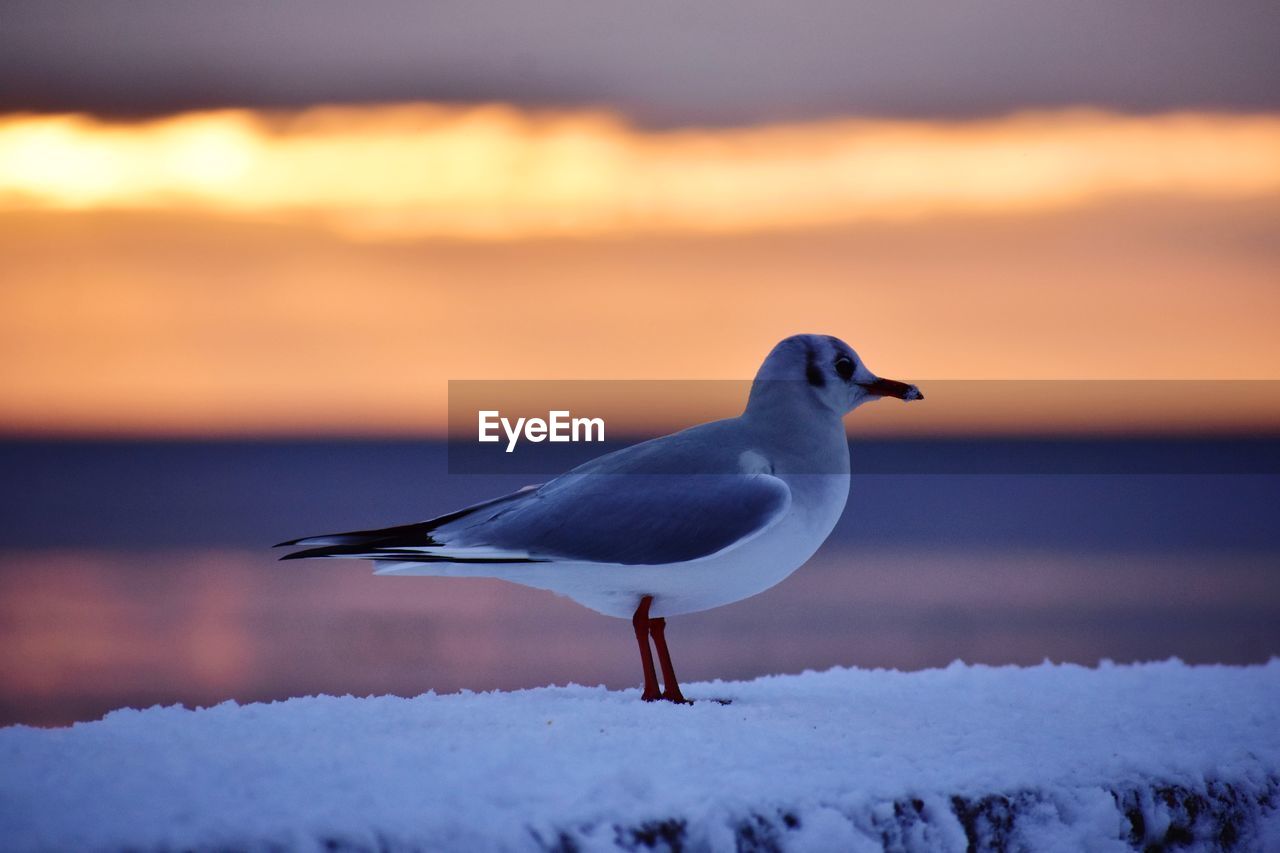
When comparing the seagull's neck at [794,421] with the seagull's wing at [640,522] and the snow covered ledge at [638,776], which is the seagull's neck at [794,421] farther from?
the snow covered ledge at [638,776]

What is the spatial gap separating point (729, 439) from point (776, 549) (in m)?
0.37

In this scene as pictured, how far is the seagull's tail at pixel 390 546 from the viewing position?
10.6ft

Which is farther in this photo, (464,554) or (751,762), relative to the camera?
(464,554)

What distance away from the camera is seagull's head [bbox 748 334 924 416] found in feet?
12.3

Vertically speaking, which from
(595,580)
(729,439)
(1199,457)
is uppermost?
(1199,457)

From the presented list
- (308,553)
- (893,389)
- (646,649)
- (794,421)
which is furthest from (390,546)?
(893,389)

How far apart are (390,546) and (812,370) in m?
1.25

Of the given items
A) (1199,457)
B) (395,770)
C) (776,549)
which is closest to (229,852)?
(395,770)

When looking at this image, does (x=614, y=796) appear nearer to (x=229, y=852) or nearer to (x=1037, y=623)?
(x=229, y=852)

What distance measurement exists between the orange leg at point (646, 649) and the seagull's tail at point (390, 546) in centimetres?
35

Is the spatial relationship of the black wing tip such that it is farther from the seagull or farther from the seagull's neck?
the seagull's neck

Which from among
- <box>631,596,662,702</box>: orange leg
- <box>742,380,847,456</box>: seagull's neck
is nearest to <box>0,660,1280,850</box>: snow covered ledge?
<box>631,596,662,702</box>: orange leg

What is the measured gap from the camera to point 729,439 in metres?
3.67

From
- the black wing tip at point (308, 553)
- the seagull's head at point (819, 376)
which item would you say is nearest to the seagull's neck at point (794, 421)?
the seagull's head at point (819, 376)
